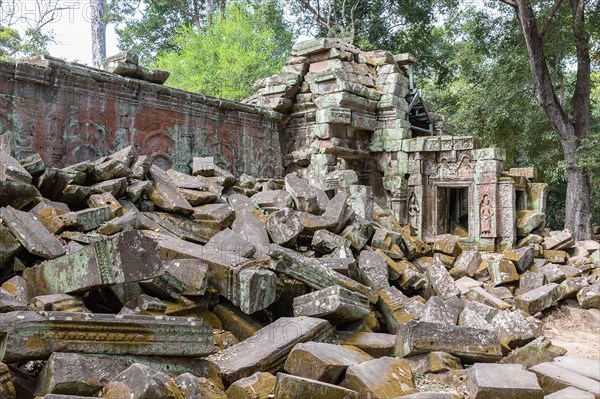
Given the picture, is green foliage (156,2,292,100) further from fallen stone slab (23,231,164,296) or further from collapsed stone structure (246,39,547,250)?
fallen stone slab (23,231,164,296)

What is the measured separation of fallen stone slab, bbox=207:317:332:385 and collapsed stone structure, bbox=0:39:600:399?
0.01 meters

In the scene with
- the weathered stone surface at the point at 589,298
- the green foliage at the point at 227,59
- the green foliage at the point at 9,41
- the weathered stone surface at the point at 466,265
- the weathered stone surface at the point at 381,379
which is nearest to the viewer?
the weathered stone surface at the point at 381,379

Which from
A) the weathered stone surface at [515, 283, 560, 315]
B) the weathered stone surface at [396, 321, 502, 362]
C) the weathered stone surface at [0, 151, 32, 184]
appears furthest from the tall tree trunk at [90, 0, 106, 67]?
the weathered stone surface at [396, 321, 502, 362]

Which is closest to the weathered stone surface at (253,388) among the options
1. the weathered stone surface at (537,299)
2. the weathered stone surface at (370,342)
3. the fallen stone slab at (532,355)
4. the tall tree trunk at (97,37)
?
the weathered stone surface at (370,342)

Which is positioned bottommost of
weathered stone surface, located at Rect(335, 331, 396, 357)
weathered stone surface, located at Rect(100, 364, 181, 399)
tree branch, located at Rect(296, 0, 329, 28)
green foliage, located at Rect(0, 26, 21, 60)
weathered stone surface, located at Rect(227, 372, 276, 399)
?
weathered stone surface, located at Rect(335, 331, 396, 357)

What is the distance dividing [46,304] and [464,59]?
51.4ft

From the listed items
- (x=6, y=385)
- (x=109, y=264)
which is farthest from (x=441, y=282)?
(x=6, y=385)

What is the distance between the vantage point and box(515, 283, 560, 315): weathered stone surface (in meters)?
7.44

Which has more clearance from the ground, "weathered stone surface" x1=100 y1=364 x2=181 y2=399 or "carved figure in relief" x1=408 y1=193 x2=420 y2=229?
"carved figure in relief" x1=408 y1=193 x2=420 y2=229

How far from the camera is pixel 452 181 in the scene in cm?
1159

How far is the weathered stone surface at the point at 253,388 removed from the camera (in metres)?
3.25

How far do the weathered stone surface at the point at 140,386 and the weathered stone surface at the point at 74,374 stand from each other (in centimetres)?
10

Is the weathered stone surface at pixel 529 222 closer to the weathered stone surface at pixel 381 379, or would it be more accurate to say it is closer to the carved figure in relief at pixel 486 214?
the carved figure in relief at pixel 486 214

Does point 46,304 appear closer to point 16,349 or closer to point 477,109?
point 16,349
